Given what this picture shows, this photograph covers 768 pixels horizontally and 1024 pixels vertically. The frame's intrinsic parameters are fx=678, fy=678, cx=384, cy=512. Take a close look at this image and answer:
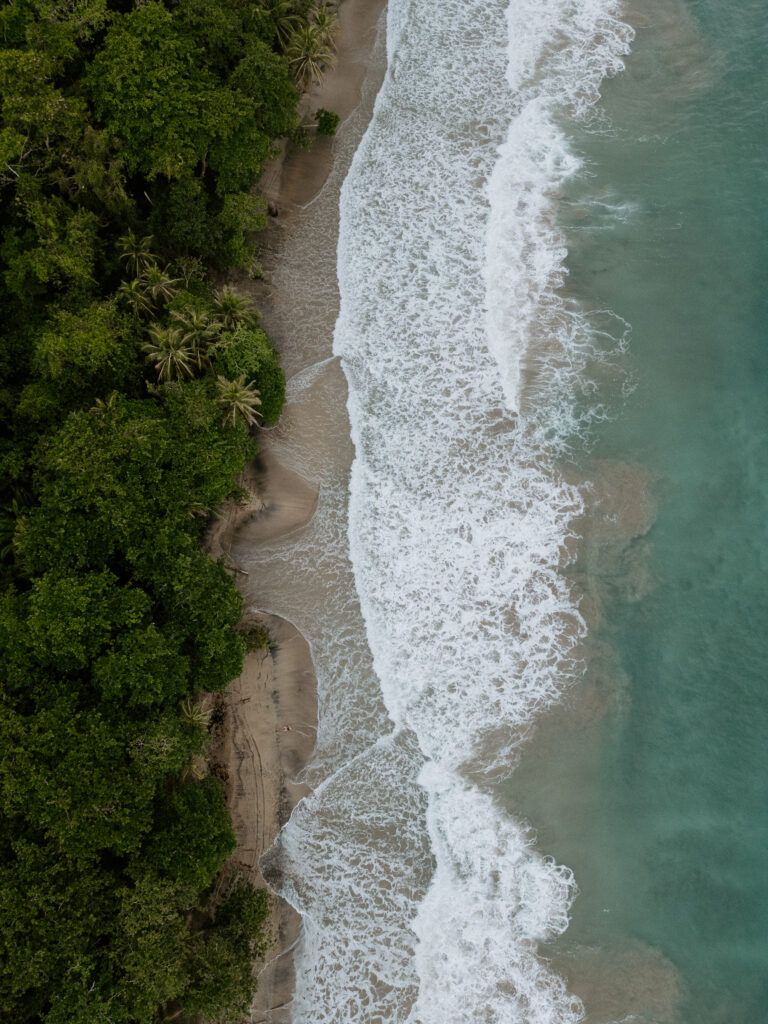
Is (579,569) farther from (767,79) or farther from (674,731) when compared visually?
(767,79)

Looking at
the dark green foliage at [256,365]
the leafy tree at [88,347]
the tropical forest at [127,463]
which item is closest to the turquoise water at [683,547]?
the tropical forest at [127,463]

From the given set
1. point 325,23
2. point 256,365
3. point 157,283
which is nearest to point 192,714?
point 256,365

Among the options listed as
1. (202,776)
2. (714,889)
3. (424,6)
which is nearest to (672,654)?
(714,889)

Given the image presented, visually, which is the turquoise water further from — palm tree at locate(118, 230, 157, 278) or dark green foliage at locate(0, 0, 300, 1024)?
palm tree at locate(118, 230, 157, 278)

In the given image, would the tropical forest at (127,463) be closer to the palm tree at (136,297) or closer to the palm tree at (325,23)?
the palm tree at (136,297)

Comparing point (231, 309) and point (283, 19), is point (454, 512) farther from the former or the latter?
point (283, 19)

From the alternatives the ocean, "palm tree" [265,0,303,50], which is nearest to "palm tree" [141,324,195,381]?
the ocean
